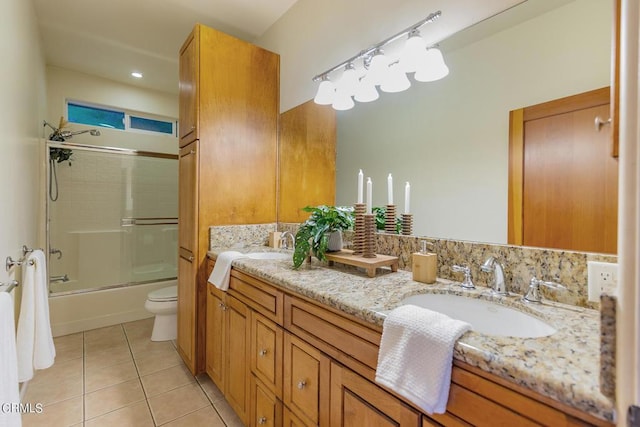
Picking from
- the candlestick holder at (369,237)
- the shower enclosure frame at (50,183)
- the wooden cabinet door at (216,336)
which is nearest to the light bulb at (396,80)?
the candlestick holder at (369,237)

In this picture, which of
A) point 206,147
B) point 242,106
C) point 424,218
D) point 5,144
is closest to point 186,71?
point 242,106

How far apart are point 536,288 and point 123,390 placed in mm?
2296

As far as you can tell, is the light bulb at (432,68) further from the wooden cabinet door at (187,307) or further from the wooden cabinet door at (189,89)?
the wooden cabinet door at (187,307)

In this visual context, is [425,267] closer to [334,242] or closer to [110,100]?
[334,242]

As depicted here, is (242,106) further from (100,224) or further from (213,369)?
(100,224)

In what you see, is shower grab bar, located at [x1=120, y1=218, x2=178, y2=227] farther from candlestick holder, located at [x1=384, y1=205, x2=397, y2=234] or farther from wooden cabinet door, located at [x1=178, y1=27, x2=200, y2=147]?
candlestick holder, located at [x1=384, y1=205, x2=397, y2=234]

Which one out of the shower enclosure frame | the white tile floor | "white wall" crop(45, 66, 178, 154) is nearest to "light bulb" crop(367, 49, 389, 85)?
the white tile floor

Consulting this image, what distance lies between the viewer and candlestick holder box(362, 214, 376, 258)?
137cm

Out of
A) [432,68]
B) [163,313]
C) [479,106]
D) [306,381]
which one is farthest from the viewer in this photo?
[163,313]

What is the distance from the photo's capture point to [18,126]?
66.2 inches

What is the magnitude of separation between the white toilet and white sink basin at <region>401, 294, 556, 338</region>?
7.42ft

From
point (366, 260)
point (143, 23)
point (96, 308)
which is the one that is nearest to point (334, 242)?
point (366, 260)

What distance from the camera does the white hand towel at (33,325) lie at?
1375 millimetres

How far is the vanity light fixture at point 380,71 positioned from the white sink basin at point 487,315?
3.17 ft
